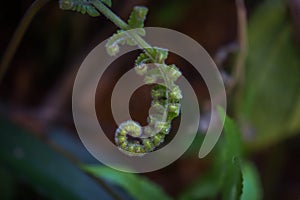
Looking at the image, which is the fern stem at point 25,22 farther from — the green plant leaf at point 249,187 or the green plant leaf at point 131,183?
the green plant leaf at point 249,187

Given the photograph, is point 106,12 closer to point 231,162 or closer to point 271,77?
point 231,162

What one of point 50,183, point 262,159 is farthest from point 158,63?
point 262,159

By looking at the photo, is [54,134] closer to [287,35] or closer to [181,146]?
[181,146]

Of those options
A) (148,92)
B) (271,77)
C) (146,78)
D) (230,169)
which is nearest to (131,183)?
(230,169)

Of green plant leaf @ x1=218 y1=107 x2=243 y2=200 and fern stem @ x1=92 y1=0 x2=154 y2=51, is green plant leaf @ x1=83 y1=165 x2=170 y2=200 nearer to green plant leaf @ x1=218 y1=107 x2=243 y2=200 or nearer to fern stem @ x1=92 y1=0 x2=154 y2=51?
green plant leaf @ x1=218 y1=107 x2=243 y2=200

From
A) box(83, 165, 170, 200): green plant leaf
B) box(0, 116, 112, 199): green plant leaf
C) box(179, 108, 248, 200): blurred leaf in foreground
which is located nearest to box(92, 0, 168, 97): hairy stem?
box(179, 108, 248, 200): blurred leaf in foreground

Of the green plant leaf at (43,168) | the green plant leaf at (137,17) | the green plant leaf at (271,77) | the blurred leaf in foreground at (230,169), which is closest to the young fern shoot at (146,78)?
the green plant leaf at (137,17)
